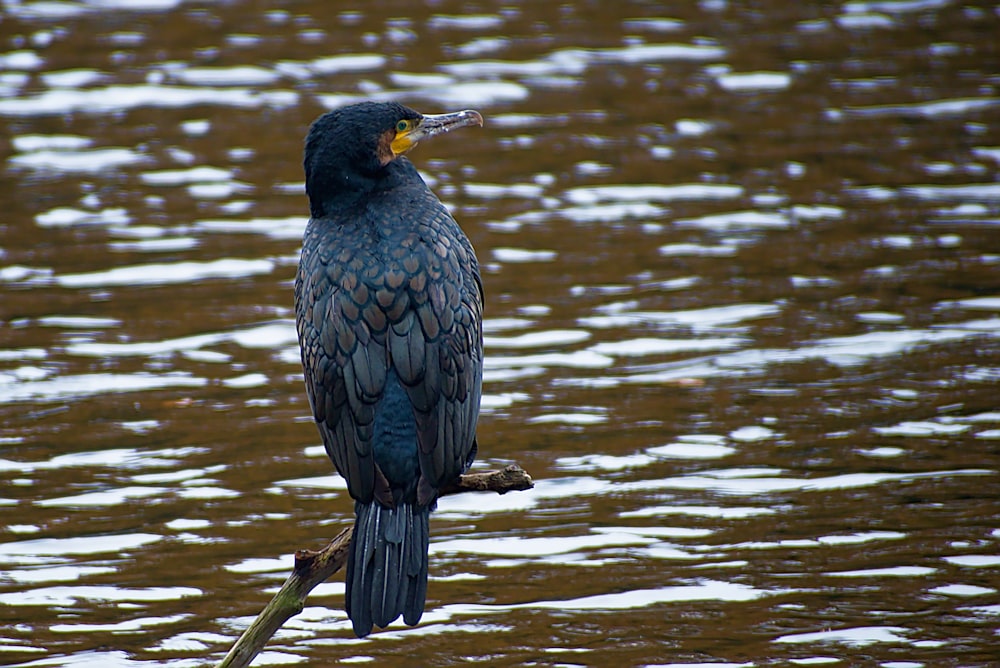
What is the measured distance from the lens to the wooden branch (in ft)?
13.7

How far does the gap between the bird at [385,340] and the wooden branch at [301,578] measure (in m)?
0.08

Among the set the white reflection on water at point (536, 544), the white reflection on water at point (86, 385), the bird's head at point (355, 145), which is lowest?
the white reflection on water at point (536, 544)

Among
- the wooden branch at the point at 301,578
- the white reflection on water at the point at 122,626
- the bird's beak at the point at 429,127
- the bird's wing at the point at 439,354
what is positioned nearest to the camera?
the wooden branch at the point at 301,578

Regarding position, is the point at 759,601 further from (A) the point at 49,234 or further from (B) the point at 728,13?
(B) the point at 728,13

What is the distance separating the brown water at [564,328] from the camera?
595 centimetres

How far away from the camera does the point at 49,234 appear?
10.1m

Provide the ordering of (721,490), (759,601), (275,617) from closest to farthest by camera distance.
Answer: (275,617) < (759,601) < (721,490)

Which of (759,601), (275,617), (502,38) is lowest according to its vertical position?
(759,601)

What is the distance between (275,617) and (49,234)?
21.3ft

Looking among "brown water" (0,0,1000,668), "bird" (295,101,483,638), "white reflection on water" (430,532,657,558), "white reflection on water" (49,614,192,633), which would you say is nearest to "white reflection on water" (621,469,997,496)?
"brown water" (0,0,1000,668)

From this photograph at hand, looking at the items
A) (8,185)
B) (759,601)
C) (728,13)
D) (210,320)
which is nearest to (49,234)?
(8,185)

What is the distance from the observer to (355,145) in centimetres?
497

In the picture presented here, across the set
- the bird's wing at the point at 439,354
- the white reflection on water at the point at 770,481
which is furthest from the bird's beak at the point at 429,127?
the white reflection on water at the point at 770,481

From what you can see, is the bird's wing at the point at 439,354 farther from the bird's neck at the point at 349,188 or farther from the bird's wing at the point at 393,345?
the bird's neck at the point at 349,188
